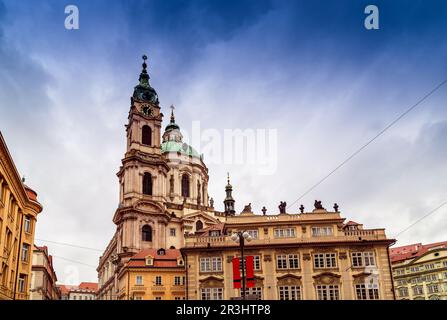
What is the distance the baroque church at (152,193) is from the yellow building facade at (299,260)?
52.4ft

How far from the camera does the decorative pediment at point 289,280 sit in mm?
47406

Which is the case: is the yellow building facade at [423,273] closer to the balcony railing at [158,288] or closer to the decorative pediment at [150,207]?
the decorative pediment at [150,207]

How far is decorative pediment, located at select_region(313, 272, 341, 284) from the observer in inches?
1863

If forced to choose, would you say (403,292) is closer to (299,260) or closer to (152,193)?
(299,260)

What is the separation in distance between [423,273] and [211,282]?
A: 4906 centimetres

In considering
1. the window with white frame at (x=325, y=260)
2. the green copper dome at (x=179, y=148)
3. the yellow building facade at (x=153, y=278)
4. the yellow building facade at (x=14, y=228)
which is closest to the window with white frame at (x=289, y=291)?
the window with white frame at (x=325, y=260)

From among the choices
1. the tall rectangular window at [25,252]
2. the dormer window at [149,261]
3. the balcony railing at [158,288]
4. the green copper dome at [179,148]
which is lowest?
the balcony railing at [158,288]

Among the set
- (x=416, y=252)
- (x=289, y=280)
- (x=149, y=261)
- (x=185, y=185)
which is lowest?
(x=289, y=280)

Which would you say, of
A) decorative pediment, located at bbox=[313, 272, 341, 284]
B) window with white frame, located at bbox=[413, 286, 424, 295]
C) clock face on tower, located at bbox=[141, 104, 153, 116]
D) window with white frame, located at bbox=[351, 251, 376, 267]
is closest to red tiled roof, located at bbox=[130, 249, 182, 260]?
decorative pediment, located at bbox=[313, 272, 341, 284]

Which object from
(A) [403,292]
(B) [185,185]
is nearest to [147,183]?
(B) [185,185]

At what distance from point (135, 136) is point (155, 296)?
112 ft

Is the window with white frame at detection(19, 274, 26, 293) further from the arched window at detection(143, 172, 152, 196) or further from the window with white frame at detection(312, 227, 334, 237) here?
the arched window at detection(143, 172, 152, 196)

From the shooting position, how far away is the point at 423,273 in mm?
79688

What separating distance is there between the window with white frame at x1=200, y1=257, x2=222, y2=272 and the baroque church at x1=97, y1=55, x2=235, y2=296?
16.0 metres
